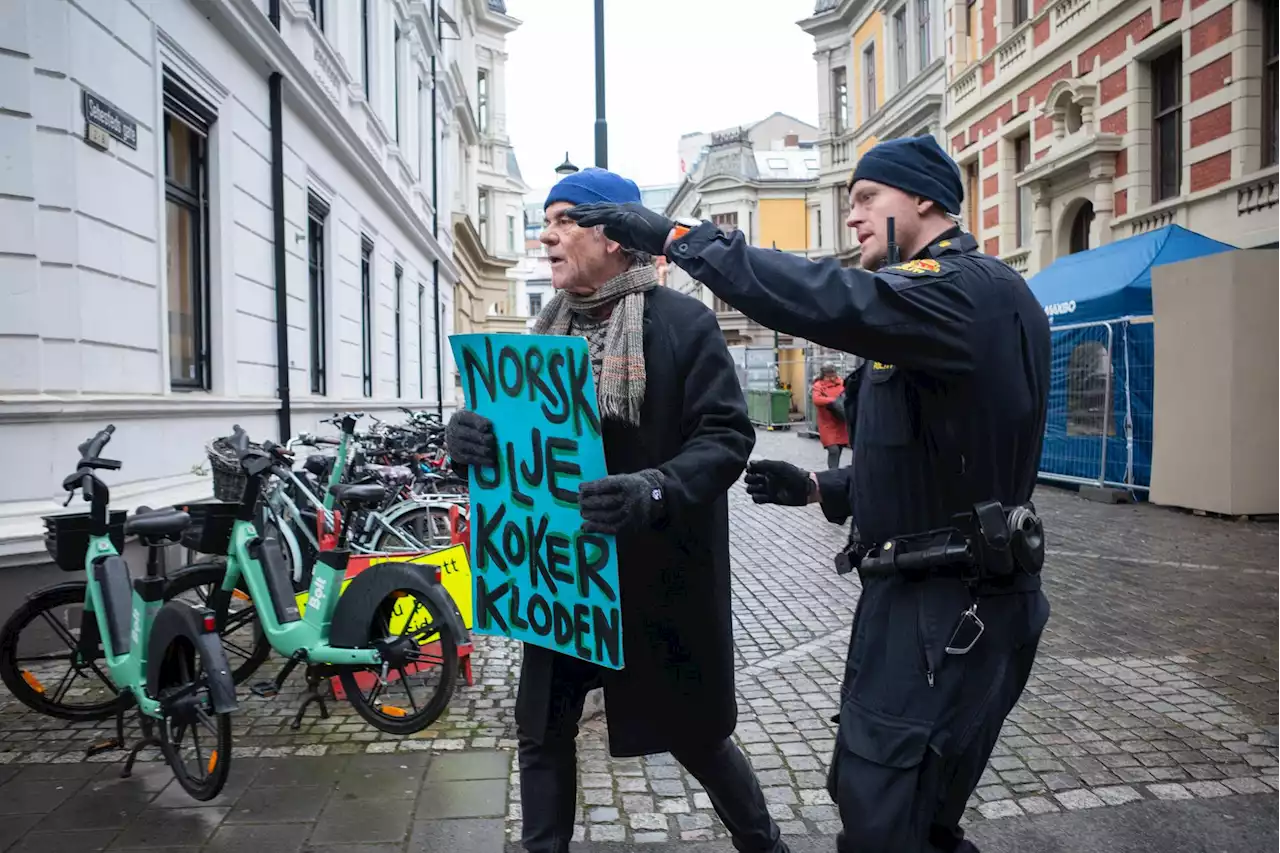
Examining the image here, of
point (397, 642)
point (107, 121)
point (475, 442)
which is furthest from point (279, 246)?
point (475, 442)

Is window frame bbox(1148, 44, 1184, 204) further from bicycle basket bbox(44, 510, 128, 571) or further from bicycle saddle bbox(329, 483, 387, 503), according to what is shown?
bicycle basket bbox(44, 510, 128, 571)

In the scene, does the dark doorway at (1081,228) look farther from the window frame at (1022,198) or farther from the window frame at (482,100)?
the window frame at (482,100)

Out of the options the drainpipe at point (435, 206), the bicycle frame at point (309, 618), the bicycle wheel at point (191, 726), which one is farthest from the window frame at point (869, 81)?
the bicycle wheel at point (191, 726)

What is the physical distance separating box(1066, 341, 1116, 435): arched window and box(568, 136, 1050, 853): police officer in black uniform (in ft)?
38.2

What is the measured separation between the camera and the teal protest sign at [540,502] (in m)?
2.66

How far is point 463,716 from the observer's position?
4.82 m

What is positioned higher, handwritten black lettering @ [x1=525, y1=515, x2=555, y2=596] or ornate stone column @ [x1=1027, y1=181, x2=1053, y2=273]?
ornate stone column @ [x1=1027, y1=181, x2=1053, y2=273]

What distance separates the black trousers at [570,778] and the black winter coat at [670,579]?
0.14ft

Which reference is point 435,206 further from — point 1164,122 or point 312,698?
point 312,698

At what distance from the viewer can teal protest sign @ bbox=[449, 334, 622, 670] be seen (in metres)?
2.66

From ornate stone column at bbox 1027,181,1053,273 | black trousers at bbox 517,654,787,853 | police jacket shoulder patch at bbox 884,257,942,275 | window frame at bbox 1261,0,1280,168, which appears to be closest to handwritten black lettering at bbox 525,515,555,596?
black trousers at bbox 517,654,787,853

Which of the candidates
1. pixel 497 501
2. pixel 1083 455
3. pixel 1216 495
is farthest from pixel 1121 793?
pixel 1083 455

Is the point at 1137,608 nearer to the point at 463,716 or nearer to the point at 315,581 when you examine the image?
the point at 463,716

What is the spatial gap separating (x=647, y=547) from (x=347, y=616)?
2.16m
